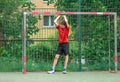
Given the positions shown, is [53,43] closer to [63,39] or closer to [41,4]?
[63,39]

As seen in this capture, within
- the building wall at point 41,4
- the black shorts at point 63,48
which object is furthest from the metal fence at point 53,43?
the black shorts at point 63,48

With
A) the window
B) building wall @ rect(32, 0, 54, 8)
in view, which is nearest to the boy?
the window

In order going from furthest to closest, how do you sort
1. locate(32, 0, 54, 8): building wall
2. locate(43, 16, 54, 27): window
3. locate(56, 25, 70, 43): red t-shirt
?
locate(32, 0, 54, 8): building wall, locate(43, 16, 54, 27): window, locate(56, 25, 70, 43): red t-shirt

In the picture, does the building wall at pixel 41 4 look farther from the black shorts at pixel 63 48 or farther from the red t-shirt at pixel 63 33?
the black shorts at pixel 63 48

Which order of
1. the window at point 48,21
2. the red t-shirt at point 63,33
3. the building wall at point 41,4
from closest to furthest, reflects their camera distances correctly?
the red t-shirt at point 63,33 → the window at point 48,21 → the building wall at point 41,4

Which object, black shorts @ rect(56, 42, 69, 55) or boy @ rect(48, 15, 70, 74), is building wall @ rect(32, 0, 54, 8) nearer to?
boy @ rect(48, 15, 70, 74)

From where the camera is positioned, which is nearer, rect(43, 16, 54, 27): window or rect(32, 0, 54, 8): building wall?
rect(43, 16, 54, 27): window

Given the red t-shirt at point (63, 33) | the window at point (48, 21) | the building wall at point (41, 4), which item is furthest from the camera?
the building wall at point (41, 4)

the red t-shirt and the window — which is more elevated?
the window

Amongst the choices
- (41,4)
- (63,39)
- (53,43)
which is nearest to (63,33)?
(63,39)

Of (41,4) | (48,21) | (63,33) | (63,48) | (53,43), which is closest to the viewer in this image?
(63,33)

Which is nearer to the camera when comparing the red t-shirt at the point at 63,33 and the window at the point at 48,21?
the red t-shirt at the point at 63,33

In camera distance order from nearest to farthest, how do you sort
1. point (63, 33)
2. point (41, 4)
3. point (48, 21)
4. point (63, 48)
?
point (63, 33), point (63, 48), point (48, 21), point (41, 4)

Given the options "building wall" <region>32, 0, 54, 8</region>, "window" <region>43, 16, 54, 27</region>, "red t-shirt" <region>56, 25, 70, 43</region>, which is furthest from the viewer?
"building wall" <region>32, 0, 54, 8</region>
